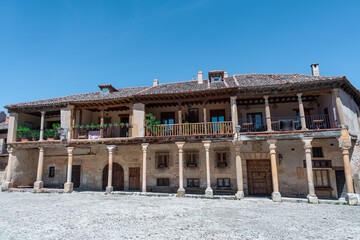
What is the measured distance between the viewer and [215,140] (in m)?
13.2

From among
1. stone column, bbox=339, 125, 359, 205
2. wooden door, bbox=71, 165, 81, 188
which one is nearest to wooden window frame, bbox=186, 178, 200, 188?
stone column, bbox=339, 125, 359, 205

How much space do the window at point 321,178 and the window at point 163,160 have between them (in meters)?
9.54

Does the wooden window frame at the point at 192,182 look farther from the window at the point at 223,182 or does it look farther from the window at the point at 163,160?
the window at the point at 163,160

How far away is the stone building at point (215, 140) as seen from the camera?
1240cm

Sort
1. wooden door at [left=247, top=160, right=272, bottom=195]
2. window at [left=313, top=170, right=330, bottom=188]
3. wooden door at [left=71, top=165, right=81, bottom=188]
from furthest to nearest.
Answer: wooden door at [left=71, top=165, right=81, bottom=188] → wooden door at [left=247, top=160, right=272, bottom=195] → window at [left=313, top=170, right=330, bottom=188]

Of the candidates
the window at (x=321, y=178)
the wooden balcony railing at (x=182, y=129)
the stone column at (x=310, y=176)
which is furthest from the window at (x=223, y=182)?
the window at (x=321, y=178)

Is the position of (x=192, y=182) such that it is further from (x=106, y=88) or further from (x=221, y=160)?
(x=106, y=88)

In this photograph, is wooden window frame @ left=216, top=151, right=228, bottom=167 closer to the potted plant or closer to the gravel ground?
the gravel ground

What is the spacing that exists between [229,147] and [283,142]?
3.43 metres

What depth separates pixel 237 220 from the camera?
772 cm

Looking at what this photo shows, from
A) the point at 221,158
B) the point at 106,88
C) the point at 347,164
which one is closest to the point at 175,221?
the point at 221,158

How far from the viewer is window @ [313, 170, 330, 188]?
518 inches

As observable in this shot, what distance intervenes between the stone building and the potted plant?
0.34m

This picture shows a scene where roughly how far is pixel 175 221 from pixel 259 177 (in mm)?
8522
